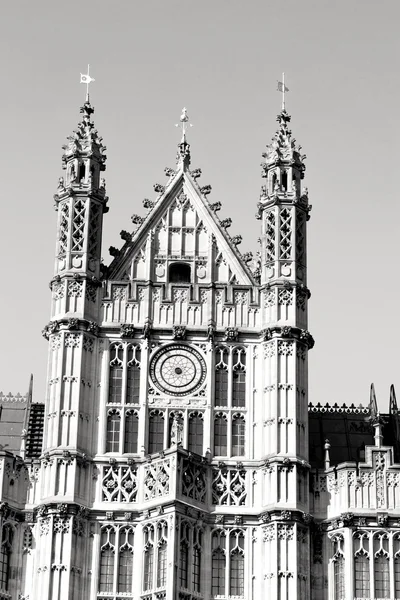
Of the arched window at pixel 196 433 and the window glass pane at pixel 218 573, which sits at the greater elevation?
the arched window at pixel 196 433

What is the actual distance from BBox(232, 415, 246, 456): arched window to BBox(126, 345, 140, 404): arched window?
3303 millimetres

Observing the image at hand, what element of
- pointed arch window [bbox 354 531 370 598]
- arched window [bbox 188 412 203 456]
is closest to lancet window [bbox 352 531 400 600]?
pointed arch window [bbox 354 531 370 598]

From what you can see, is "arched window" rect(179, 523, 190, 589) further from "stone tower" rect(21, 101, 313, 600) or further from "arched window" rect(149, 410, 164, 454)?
"arched window" rect(149, 410, 164, 454)

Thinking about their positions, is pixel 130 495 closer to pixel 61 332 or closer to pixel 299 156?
pixel 61 332

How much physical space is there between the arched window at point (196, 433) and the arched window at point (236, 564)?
3037 mm

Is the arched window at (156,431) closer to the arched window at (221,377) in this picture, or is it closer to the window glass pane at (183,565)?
the arched window at (221,377)

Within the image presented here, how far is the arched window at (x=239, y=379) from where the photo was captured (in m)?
50.4

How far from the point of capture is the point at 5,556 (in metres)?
48.4

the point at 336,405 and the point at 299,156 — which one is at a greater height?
the point at 299,156

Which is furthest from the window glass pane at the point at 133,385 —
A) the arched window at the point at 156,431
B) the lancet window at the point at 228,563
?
the lancet window at the point at 228,563

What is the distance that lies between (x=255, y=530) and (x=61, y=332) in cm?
915

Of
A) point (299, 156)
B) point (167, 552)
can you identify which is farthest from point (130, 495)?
point (299, 156)

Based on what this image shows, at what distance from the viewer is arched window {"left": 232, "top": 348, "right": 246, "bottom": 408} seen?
165 ft

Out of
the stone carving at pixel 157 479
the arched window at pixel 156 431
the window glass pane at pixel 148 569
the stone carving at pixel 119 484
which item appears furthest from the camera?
the arched window at pixel 156 431
